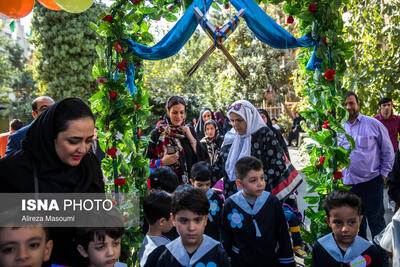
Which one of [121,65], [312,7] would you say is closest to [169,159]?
[121,65]

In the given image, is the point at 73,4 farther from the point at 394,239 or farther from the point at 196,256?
the point at 394,239

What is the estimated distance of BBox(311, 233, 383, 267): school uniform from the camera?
2.57 m

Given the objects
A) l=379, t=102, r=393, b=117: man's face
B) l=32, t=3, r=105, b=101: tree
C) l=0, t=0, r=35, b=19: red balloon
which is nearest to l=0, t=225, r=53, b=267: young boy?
l=0, t=0, r=35, b=19: red balloon

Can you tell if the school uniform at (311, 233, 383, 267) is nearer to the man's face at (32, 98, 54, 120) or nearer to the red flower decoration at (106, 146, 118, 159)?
the red flower decoration at (106, 146, 118, 159)

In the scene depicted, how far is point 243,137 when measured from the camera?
386 centimetres

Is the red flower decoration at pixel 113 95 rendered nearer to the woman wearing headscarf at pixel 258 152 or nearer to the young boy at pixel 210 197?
the young boy at pixel 210 197

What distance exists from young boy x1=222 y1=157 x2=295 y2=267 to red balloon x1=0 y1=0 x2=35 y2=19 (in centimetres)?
282

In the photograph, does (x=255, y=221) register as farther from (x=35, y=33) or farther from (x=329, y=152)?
(x=35, y=33)

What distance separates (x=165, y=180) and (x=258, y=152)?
1016 millimetres

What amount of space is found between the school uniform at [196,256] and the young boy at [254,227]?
0.59 m

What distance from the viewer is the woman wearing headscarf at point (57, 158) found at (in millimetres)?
1938

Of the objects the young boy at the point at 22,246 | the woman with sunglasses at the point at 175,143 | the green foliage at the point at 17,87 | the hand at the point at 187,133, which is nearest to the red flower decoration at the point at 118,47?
the woman with sunglasses at the point at 175,143

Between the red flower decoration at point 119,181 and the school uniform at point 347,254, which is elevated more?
the red flower decoration at point 119,181

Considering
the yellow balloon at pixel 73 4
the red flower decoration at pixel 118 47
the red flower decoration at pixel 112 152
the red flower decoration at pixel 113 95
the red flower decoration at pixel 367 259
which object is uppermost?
the yellow balloon at pixel 73 4
